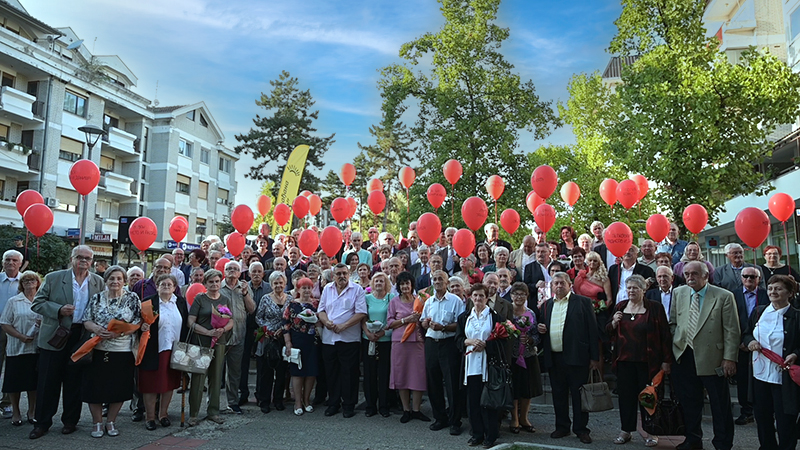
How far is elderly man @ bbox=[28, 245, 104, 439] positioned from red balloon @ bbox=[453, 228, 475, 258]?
574 centimetres

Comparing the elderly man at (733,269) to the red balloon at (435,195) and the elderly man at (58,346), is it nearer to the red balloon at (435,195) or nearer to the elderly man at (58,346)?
the red balloon at (435,195)

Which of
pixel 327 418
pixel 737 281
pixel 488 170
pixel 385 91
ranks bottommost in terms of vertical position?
pixel 327 418

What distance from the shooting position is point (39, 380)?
677cm

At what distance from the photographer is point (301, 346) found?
7953 mm

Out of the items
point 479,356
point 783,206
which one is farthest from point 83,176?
point 783,206

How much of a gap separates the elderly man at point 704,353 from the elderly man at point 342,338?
3.98 metres

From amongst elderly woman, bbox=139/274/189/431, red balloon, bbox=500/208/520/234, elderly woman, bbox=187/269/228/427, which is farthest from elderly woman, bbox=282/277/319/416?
red balloon, bbox=500/208/520/234

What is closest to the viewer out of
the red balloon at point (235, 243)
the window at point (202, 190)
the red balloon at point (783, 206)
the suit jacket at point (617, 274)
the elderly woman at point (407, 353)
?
the elderly woman at point (407, 353)

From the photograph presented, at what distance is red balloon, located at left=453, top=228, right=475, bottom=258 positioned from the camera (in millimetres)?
9977

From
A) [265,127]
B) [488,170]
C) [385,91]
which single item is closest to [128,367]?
[488,170]

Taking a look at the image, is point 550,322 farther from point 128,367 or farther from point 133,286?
point 133,286

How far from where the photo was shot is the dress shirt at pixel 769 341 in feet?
18.3

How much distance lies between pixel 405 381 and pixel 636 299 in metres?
3.03

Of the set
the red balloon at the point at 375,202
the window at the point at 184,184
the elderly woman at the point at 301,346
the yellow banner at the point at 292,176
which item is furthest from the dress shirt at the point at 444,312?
the window at the point at 184,184
